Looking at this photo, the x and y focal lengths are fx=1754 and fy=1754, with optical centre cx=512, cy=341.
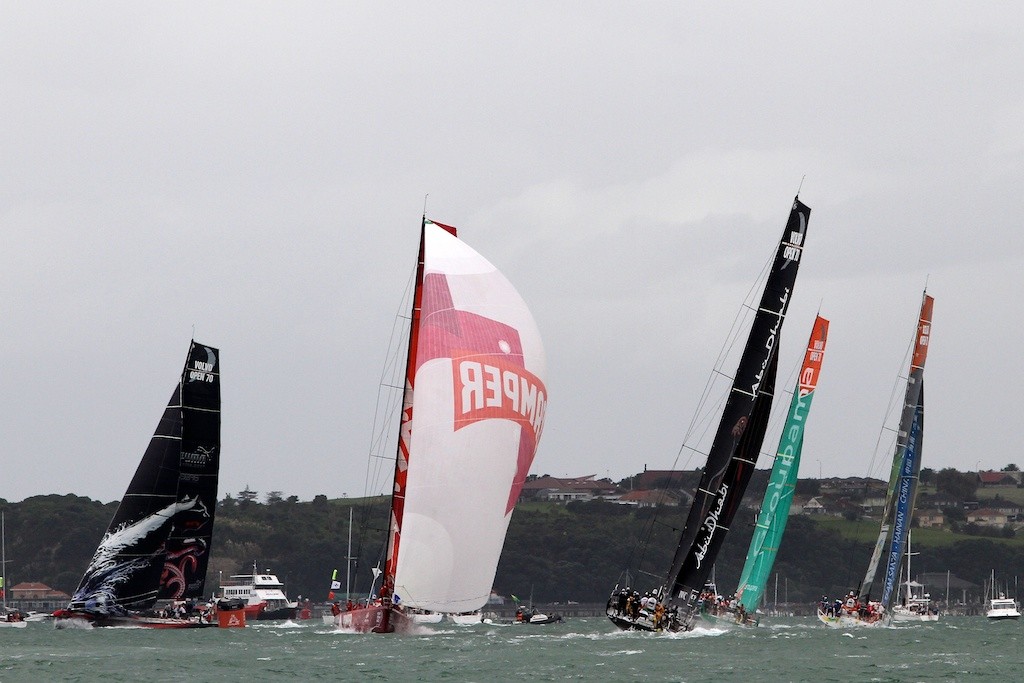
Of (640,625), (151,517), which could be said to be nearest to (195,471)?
(151,517)

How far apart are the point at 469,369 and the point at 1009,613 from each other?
59.5m

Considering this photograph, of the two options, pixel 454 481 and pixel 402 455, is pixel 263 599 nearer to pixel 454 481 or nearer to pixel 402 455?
pixel 402 455

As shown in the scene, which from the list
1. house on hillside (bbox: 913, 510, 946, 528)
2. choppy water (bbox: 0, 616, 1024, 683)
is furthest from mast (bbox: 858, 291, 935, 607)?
house on hillside (bbox: 913, 510, 946, 528)

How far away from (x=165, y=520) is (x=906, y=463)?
26.4 metres

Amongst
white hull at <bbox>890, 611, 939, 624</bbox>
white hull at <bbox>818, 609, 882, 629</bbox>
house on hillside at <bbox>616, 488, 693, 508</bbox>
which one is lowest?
white hull at <bbox>818, 609, 882, 629</bbox>

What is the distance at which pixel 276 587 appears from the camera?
339ft

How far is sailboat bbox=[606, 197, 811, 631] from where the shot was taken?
1692 inches

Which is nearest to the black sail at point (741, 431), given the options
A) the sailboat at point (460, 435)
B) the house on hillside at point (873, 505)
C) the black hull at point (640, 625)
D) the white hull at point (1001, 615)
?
the black hull at point (640, 625)

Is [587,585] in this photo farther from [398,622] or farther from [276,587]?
[398,622]

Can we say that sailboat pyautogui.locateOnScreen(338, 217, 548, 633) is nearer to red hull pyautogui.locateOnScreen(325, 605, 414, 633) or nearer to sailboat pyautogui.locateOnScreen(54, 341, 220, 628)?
red hull pyautogui.locateOnScreen(325, 605, 414, 633)

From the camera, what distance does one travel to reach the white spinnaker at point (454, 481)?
1604 inches

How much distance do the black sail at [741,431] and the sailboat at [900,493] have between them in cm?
1932

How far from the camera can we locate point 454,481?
134 feet

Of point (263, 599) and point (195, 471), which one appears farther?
point (263, 599)
